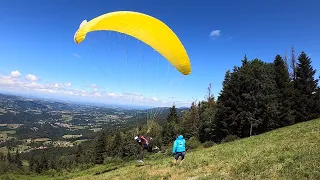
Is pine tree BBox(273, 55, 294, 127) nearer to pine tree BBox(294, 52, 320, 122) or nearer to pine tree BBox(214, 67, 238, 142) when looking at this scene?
pine tree BBox(294, 52, 320, 122)

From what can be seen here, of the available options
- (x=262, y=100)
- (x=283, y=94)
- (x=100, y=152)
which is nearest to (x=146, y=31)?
(x=262, y=100)

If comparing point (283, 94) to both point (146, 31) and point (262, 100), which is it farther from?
point (146, 31)

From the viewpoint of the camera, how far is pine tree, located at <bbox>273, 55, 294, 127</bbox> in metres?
44.6

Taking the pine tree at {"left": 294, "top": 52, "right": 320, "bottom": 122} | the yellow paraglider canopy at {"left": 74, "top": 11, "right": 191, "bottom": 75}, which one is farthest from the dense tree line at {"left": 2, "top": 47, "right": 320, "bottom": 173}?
the yellow paraglider canopy at {"left": 74, "top": 11, "right": 191, "bottom": 75}

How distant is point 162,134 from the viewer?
83375 millimetres

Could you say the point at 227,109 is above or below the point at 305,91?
below

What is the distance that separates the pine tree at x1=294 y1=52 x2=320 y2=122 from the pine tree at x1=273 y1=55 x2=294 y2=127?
6.17 feet

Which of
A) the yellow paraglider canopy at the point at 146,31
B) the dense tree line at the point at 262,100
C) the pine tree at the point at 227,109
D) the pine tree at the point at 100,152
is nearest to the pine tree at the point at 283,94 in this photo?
the dense tree line at the point at 262,100

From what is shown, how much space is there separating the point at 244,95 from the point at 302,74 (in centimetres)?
1400

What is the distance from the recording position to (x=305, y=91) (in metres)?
49.1

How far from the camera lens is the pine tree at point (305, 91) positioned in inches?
1873

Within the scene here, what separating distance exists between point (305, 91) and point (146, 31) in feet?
142

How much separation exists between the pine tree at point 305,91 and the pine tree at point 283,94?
6.17 feet

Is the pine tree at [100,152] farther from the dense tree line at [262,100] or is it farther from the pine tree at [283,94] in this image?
the pine tree at [283,94]
